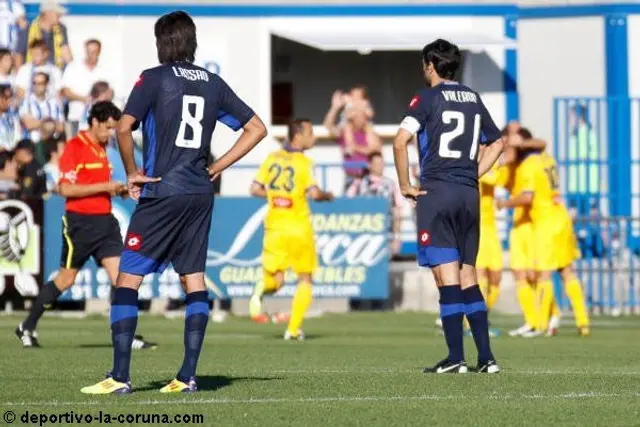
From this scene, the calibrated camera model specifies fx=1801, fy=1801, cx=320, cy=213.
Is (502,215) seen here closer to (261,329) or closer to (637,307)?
(637,307)

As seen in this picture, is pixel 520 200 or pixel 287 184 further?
pixel 520 200

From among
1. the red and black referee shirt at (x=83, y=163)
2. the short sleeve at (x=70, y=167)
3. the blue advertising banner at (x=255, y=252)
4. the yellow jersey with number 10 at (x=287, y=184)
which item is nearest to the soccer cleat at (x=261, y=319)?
the blue advertising banner at (x=255, y=252)

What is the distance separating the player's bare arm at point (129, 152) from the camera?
A: 1040cm

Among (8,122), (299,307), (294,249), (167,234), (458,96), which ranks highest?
(8,122)

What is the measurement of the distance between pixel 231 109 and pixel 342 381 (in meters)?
1.99

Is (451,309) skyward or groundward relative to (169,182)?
groundward

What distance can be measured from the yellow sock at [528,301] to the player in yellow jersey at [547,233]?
97 millimetres

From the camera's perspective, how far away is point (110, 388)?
410 inches

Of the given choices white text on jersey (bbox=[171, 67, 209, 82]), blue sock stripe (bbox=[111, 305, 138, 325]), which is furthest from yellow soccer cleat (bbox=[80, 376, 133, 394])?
white text on jersey (bbox=[171, 67, 209, 82])

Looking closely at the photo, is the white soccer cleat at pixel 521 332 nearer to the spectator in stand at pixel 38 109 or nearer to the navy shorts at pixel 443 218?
the navy shorts at pixel 443 218

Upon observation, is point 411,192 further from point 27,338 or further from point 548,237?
point 548,237

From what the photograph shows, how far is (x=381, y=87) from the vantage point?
30469 millimetres

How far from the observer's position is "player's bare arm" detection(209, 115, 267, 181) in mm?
10734

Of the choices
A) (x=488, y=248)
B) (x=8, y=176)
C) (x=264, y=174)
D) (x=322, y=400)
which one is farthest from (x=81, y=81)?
(x=322, y=400)
